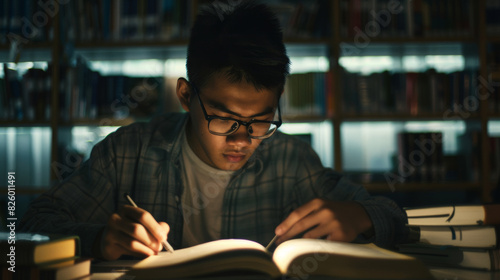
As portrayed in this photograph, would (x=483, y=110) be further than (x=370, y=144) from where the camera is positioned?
No

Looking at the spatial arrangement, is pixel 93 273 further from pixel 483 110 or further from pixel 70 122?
A: pixel 483 110

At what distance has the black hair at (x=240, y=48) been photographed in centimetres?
96

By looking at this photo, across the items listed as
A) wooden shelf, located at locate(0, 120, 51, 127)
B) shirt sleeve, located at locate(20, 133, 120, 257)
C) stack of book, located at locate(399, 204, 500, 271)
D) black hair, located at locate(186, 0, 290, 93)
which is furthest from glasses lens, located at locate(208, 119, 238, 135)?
wooden shelf, located at locate(0, 120, 51, 127)

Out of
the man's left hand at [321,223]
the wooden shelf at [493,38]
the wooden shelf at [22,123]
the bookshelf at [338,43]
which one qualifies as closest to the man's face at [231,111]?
the man's left hand at [321,223]

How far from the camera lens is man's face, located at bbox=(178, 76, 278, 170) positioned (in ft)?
3.07

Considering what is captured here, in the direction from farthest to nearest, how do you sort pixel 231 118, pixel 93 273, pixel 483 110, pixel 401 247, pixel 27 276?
pixel 483 110 < pixel 231 118 < pixel 401 247 < pixel 93 273 < pixel 27 276

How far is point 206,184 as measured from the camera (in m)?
1.20

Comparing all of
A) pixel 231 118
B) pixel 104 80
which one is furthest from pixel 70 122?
pixel 231 118

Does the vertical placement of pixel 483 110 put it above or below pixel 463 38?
below

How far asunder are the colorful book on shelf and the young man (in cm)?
12

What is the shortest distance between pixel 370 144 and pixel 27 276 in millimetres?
2222

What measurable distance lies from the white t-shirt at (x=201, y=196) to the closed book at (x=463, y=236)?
0.61 m

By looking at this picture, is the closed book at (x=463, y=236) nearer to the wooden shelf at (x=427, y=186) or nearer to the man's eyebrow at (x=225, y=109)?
Answer: the man's eyebrow at (x=225, y=109)

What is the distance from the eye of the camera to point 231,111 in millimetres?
931
